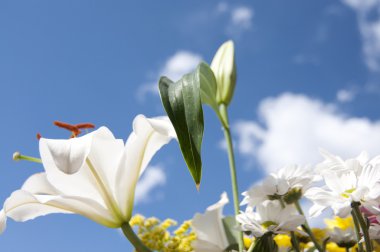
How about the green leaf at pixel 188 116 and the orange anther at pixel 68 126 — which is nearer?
the green leaf at pixel 188 116

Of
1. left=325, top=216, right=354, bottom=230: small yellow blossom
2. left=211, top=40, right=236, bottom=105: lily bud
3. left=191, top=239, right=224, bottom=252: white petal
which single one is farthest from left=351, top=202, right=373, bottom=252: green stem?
left=325, top=216, right=354, bottom=230: small yellow blossom

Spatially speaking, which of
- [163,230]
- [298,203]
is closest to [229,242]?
[298,203]

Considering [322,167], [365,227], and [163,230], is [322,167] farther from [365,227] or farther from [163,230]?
[163,230]

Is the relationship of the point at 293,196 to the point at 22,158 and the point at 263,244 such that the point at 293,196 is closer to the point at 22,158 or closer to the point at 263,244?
the point at 263,244

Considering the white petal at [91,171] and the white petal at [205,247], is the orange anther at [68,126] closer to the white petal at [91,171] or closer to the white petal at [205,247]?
the white petal at [91,171]

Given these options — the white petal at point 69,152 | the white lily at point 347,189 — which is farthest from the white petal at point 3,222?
the white lily at point 347,189

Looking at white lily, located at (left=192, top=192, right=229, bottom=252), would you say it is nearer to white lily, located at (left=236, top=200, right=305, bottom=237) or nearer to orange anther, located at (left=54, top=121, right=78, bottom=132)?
white lily, located at (left=236, top=200, right=305, bottom=237)

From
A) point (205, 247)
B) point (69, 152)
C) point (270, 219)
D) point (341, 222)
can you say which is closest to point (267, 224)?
point (270, 219)
